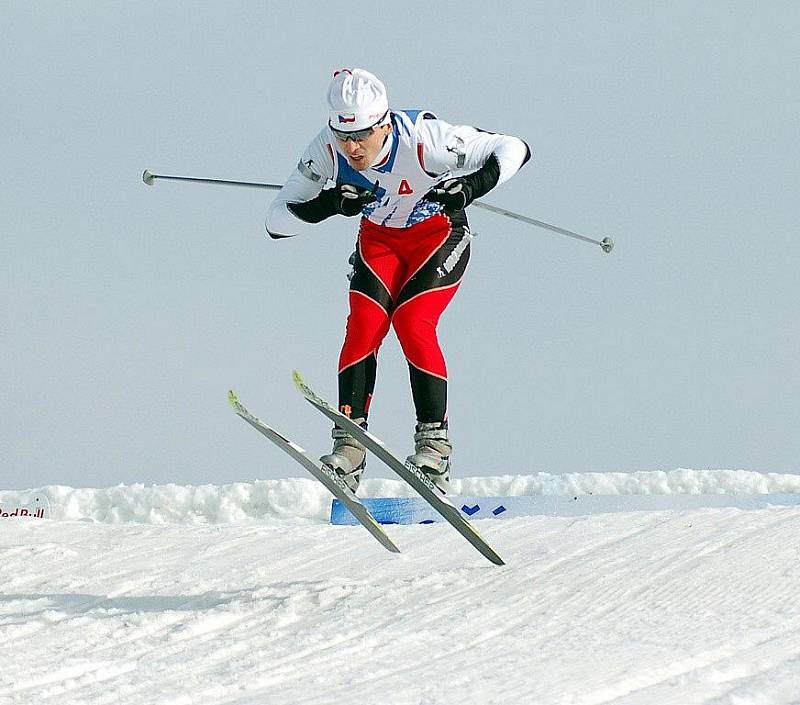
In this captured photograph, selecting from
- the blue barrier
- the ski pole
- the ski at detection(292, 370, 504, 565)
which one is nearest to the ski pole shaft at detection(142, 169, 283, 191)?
the ski pole

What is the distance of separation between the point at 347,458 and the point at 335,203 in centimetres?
112

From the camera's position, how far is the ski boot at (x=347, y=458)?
4832 mm

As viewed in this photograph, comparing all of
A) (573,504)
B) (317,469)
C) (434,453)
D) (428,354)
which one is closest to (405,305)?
(428,354)

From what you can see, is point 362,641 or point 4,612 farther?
point 4,612

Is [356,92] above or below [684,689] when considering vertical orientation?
above

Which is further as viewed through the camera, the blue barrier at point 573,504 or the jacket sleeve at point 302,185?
the blue barrier at point 573,504

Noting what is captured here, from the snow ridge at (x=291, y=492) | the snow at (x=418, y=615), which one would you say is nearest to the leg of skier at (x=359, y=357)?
the snow at (x=418, y=615)

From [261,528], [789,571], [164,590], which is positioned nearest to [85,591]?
[164,590]

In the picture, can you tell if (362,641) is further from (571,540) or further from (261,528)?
(261,528)

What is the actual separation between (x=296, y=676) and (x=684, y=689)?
1126 mm

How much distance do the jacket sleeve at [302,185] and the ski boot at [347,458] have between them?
3.23ft

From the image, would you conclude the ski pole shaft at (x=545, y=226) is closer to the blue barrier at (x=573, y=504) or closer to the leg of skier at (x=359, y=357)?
the leg of skier at (x=359, y=357)

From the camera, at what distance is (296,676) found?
335 centimetres

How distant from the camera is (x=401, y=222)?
5.01 meters
